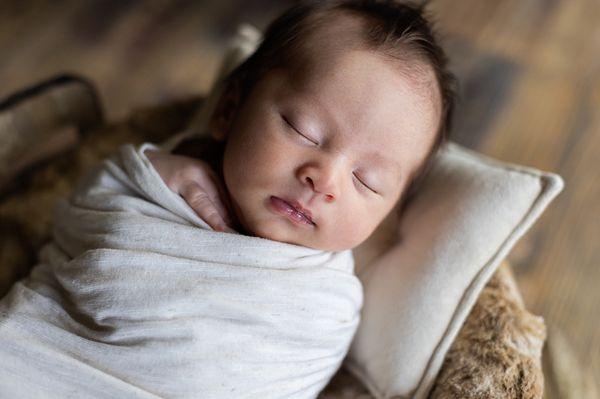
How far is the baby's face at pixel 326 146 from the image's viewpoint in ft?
2.64

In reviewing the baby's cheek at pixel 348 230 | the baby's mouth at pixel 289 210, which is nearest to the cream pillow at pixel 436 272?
the baby's cheek at pixel 348 230

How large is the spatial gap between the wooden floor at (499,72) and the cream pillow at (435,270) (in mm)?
328

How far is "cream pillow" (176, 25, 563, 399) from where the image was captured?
89cm

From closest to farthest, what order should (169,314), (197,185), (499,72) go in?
(169,314) → (197,185) → (499,72)

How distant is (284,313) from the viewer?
80 centimetres

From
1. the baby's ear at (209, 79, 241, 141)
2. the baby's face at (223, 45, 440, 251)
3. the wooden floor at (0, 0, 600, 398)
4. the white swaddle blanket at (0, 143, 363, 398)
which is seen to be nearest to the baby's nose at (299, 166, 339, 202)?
the baby's face at (223, 45, 440, 251)

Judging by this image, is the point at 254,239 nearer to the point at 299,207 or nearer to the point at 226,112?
the point at 299,207

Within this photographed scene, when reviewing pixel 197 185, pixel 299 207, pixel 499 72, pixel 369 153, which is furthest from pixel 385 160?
pixel 499 72

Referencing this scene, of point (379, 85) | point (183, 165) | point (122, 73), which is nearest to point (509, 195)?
point (379, 85)

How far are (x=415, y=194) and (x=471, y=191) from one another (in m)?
0.10

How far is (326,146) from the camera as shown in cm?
81

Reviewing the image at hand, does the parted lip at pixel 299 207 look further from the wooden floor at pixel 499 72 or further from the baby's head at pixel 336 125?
the wooden floor at pixel 499 72

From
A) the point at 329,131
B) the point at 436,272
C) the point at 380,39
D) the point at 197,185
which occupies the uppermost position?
the point at 380,39

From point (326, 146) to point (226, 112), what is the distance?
247 mm
